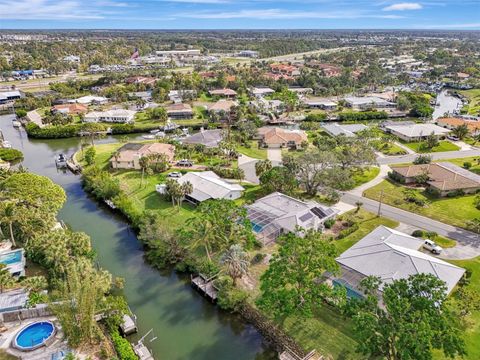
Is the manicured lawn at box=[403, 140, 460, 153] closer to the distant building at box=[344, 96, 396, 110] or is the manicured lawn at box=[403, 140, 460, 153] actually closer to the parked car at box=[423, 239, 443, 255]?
the distant building at box=[344, 96, 396, 110]

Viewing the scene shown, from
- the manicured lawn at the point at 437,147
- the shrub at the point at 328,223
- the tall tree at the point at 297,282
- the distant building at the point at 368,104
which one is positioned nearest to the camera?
the tall tree at the point at 297,282

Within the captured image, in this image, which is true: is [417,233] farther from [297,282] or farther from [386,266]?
[297,282]

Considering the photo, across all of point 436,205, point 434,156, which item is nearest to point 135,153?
point 436,205

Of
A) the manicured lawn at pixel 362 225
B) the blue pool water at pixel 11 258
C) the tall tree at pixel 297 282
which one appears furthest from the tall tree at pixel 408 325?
the blue pool water at pixel 11 258

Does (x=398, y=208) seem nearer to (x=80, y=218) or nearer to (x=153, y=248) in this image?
(x=153, y=248)

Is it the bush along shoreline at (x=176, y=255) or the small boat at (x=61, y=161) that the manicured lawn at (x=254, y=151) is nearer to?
the bush along shoreline at (x=176, y=255)
